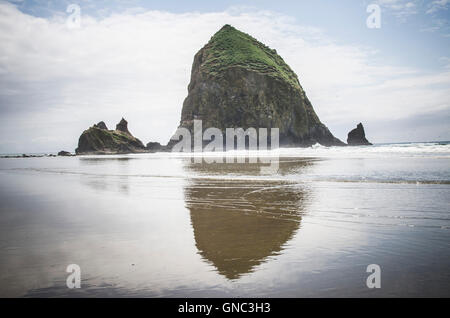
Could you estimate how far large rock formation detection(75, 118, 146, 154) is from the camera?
117 meters

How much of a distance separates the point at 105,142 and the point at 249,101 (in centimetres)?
5902

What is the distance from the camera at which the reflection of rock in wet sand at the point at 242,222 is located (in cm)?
491

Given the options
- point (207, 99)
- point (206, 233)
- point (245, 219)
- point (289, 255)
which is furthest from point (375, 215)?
point (207, 99)

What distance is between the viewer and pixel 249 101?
109188 millimetres

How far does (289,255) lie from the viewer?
4934 mm

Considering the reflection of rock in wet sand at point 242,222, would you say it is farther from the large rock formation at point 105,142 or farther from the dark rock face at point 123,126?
the dark rock face at point 123,126

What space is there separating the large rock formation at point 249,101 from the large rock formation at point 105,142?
93.9ft
